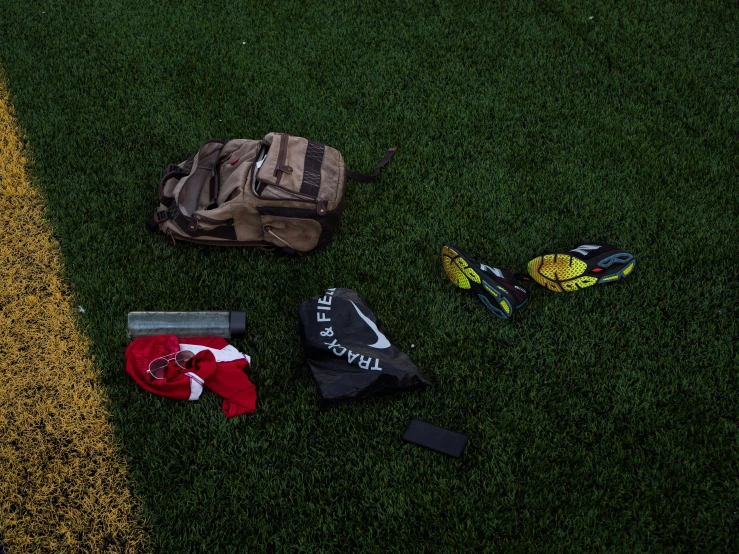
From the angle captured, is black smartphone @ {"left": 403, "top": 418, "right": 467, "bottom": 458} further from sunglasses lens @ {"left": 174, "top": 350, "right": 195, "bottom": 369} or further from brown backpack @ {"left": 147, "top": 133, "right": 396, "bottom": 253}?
brown backpack @ {"left": 147, "top": 133, "right": 396, "bottom": 253}

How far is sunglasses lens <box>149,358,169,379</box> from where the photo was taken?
234 cm

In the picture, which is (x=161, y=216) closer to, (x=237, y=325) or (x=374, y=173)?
(x=237, y=325)

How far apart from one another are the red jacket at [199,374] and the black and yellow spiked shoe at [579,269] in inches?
54.5

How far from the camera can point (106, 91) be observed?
11.8ft

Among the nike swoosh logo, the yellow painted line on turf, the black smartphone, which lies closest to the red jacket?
the yellow painted line on turf

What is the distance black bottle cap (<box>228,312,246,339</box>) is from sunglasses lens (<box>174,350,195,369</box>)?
0.64 ft

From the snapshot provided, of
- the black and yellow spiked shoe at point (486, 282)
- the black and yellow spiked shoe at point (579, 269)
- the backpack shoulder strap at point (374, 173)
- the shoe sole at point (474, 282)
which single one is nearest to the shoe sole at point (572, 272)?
the black and yellow spiked shoe at point (579, 269)

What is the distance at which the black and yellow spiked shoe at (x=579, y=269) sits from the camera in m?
2.70

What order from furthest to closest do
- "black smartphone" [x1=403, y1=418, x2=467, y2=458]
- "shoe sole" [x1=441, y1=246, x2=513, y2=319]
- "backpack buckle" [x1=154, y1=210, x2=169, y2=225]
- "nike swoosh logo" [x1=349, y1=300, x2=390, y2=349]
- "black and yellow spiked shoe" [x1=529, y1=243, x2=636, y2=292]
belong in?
"backpack buckle" [x1=154, y1=210, x2=169, y2=225] < "black and yellow spiked shoe" [x1=529, y1=243, x2=636, y2=292] < "shoe sole" [x1=441, y1=246, x2=513, y2=319] < "nike swoosh logo" [x1=349, y1=300, x2=390, y2=349] < "black smartphone" [x1=403, y1=418, x2=467, y2=458]

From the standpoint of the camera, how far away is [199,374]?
92.0 inches

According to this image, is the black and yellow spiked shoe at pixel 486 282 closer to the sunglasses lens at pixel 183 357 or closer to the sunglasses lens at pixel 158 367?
the sunglasses lens at pixel 183 357

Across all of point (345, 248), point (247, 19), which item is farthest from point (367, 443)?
point (247, 19)

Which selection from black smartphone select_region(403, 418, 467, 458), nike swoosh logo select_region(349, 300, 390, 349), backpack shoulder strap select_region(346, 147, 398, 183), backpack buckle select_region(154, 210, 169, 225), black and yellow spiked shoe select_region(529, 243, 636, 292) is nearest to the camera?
black smartphone select_region(403, 418, 467, 458)

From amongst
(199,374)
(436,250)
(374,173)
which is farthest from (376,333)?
(374,173)
